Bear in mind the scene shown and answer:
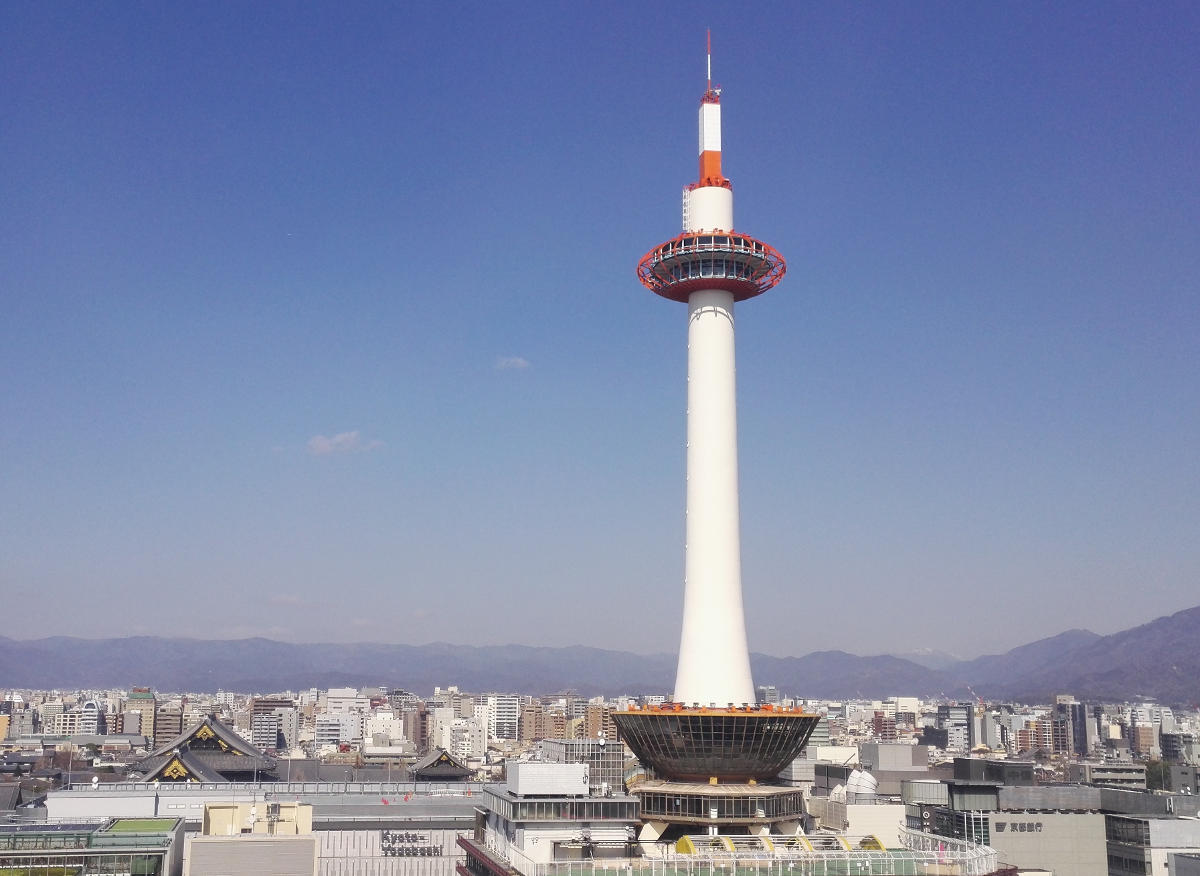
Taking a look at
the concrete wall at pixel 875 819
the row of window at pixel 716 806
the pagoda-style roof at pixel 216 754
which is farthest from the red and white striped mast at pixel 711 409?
the pagoda-style roof at pixel 216 754

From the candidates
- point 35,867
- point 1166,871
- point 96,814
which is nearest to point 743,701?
point 1166,871

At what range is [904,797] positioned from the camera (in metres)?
104

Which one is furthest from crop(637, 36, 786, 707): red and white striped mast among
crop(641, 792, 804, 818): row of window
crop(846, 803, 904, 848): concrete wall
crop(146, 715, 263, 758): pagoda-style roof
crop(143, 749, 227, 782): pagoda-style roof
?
crop(146, 715, 263, 758): pagoda-style roof

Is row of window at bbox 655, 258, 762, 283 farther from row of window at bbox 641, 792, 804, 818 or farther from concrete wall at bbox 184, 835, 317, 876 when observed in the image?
concrete wall at bbox 184, 835, 317, 876

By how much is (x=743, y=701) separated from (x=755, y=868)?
68.6ft

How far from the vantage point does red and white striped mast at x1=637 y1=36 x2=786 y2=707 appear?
261ft

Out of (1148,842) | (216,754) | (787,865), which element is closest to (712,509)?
(787,865)

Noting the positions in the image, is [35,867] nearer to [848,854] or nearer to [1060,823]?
[848,854]

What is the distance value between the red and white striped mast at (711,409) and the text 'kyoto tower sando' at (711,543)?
2.5 inches

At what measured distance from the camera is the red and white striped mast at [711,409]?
79438 mm

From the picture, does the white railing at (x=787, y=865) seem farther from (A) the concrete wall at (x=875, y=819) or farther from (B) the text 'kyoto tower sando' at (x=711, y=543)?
(A) the concrete wall at (x=875, y=819)

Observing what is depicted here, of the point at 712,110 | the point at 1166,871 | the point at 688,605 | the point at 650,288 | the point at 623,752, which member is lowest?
the point at 1166,871

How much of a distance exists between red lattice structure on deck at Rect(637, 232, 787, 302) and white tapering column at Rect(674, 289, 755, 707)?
116cm

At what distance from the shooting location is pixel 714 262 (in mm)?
85000
